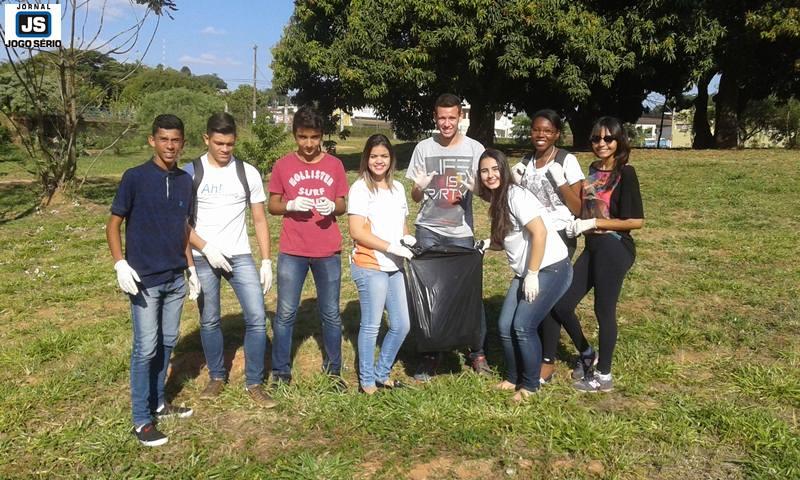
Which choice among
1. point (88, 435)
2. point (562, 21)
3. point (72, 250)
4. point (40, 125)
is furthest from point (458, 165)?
point (562, 21)

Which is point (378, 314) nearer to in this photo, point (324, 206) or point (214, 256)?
point (324, 206)

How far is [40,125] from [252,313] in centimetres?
961

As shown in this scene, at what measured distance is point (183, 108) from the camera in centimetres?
2877

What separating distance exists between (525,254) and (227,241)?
5.23ft

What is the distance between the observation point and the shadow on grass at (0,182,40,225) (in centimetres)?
1046

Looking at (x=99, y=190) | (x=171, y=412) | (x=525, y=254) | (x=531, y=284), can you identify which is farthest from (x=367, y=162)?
(x=99, y=190)

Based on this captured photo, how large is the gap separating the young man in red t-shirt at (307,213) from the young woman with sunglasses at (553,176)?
3.48ft

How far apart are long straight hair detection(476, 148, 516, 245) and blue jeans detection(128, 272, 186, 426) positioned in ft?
5.44

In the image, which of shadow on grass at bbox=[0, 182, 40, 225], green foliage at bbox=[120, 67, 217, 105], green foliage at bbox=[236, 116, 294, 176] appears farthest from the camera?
green foliage at bbox=[120, 67, 217, 105]

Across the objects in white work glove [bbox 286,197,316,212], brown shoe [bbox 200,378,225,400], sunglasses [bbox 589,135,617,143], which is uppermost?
sunglasses [bbox 589,135,617,143]

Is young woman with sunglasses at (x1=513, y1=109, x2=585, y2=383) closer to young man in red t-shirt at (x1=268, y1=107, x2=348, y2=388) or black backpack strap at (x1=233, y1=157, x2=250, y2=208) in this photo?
young man in red t-shirt at (x1=268, y1=107, x2=348, y2=388)

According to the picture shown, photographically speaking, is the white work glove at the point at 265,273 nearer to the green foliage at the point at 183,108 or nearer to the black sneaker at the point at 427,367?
the black sneaker at the point at 427,367

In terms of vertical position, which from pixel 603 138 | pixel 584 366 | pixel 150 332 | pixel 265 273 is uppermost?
pixel 603 138

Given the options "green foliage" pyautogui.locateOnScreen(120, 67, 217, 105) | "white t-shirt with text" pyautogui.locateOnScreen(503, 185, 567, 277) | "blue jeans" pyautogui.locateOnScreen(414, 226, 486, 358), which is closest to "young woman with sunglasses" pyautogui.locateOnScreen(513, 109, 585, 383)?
"white t-shirt with text" pyautogui.locateOnScreen(503, 185, 567, 277)
